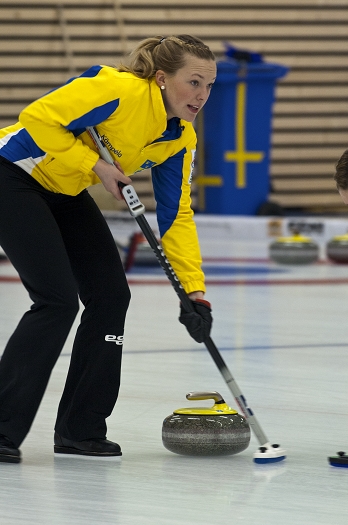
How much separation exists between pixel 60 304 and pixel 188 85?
2.20 ft

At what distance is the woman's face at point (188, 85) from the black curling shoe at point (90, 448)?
0.91m

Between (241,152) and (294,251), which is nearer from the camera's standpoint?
(294,251)

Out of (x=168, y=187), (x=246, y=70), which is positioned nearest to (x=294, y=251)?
(x=246, y=70)

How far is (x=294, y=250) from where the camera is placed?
7.88 m

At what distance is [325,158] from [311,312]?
22.6 feet

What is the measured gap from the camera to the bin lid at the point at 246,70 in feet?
34.3

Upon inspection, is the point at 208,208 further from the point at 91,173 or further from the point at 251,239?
the point at 91,173

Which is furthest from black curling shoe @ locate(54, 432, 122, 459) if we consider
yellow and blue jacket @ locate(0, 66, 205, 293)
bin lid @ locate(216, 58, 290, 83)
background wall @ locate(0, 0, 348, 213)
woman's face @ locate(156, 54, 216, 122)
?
background wall @ locate(0, 0, 348, 213)

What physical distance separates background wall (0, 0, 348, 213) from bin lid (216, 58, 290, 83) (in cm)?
123

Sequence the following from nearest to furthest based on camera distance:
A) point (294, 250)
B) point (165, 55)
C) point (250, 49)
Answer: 1. point (165, 55)
2. point (294, 250)
3. point (250, 49)

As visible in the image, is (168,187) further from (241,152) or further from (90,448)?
(241,152)

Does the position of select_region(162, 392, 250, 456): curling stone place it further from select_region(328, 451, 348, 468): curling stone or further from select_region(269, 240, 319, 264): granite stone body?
select_region(269, 240, 319, 264): granite stone body

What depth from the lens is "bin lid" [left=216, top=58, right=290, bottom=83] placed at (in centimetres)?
1045

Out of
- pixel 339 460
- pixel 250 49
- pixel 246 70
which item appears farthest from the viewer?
pixel 250 49
